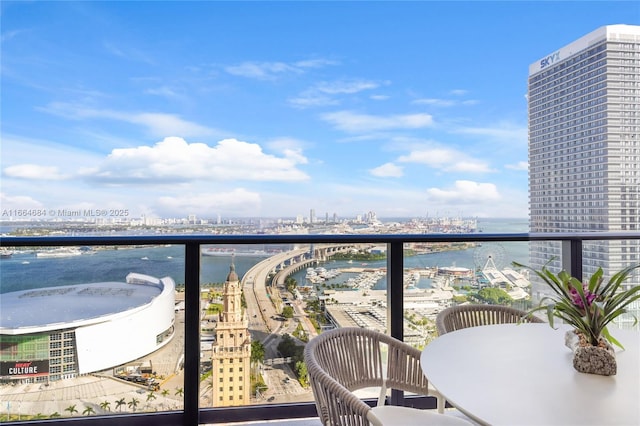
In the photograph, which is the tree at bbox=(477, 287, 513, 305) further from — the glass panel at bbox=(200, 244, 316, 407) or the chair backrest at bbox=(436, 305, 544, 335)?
the glass panel at bbox=(200, 244, 316, 407)

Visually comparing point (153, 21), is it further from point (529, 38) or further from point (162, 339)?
point (529, 38)

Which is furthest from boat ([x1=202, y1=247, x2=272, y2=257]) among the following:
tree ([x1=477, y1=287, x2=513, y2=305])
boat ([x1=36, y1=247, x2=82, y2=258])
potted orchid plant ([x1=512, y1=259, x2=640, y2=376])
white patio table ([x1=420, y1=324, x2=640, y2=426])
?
potted orchid plant ([x1=512, y1=259, x2=640, y2=376])

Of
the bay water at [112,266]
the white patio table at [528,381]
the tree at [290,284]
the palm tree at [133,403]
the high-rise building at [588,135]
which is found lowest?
the palm tree at [133,403]

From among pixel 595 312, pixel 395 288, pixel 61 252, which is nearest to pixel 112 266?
pixel 61 252

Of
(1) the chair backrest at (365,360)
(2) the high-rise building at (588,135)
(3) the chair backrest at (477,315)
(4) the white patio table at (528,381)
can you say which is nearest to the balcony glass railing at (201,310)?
(3) the chair backrest at (477,315)

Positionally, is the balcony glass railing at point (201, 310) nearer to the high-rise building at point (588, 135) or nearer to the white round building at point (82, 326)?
the white round building at point (82, 326)

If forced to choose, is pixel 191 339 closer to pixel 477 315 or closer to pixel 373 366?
pixel 373 366
